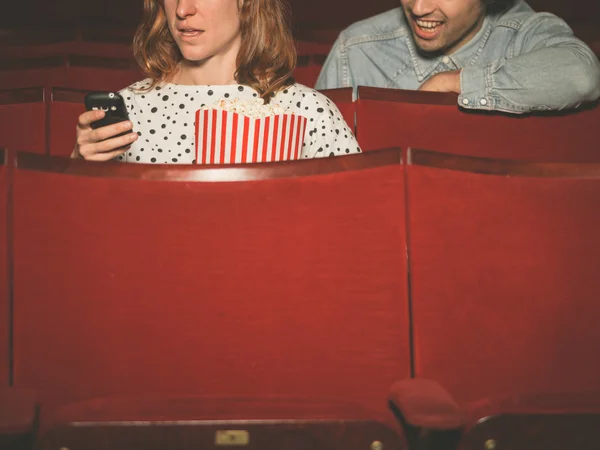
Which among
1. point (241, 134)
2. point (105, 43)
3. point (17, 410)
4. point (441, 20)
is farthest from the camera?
point (105, 43)

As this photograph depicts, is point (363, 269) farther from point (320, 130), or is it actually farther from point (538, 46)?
point (538, 46)

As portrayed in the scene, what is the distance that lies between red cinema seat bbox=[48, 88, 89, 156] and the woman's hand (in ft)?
0.30

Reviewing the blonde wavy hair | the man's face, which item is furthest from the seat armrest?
the man's face

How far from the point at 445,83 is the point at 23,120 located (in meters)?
0.23

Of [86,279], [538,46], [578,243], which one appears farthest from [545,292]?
[538,46]

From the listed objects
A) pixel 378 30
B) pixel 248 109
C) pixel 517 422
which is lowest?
pixel 517 422

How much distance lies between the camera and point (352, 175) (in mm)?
274

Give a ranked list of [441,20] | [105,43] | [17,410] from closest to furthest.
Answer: [17,410] → [441,20] → [105,43]

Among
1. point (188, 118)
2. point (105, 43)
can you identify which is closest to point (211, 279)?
point (188, 118)

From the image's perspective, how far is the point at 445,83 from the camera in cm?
47

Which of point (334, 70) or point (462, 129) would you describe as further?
point (334, 70)

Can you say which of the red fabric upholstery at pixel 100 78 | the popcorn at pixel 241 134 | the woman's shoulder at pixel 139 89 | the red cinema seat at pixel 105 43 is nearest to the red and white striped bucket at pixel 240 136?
the popcorn at pixel 241 134

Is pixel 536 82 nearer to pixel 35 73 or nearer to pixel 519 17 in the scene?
pixel 519 17

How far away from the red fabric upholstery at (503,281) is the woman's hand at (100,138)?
5.0 inches
